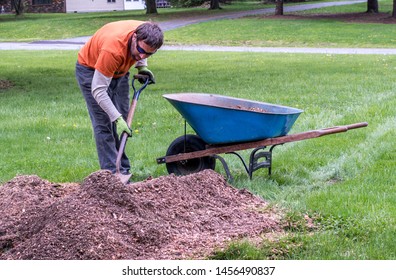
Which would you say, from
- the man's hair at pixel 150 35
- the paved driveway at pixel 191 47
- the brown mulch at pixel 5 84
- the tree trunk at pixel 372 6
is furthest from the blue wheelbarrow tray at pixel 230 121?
the tree trunk at pixel 372 6

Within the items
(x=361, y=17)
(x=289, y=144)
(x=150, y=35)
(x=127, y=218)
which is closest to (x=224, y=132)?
(x=150, y=35)

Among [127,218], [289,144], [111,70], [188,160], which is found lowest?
[289,144]

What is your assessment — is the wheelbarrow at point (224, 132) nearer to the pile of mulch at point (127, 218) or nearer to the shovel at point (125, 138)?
the shovel at point (125, 138)

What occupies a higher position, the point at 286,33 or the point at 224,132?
the point at 224,132

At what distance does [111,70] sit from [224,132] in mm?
1083

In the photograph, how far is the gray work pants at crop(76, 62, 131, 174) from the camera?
6.06 meters

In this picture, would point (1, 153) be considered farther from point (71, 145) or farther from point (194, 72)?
point (194, 72)

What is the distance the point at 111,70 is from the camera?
5.59 m

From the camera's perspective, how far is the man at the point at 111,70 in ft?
18.0

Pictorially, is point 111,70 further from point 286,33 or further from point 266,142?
point 286,33

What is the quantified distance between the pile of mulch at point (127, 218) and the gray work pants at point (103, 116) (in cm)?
60

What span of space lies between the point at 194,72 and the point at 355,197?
418 inches

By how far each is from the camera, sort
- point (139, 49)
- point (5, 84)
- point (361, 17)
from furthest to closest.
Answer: point (361, 17) → point (5, 84) → point (139, 49)

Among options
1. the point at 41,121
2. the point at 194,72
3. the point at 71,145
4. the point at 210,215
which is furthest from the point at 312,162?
the point at 194,72
